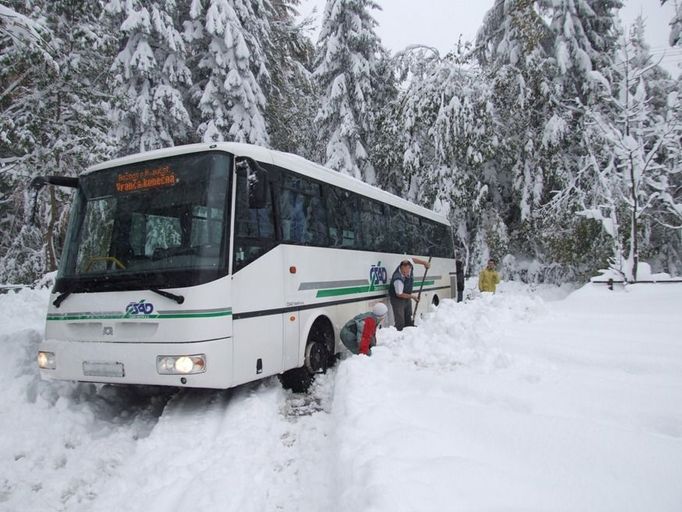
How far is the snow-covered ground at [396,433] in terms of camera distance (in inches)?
116

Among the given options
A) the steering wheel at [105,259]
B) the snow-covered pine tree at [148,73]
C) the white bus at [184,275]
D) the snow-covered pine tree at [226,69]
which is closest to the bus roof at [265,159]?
the white bus at [184,275]

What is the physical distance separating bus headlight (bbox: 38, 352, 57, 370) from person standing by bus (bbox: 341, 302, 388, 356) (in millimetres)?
3926

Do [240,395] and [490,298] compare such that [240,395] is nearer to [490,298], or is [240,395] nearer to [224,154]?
[224,154]

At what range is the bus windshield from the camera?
5102 millimetres

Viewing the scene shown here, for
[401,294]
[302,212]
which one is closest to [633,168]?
[401,294]

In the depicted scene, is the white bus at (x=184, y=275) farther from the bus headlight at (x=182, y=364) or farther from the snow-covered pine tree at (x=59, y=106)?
the snow-covered pine tree at (x=59, y=106)

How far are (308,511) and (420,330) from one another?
4257 mm

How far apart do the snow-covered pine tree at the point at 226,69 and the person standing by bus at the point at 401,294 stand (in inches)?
361

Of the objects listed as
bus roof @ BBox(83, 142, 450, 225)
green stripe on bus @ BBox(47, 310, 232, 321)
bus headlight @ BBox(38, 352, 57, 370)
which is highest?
bus roof @ BBox(83, 142, 450, 225)

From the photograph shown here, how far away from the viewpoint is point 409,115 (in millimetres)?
20297

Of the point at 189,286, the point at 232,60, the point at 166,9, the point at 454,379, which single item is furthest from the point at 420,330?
the point at 166,9

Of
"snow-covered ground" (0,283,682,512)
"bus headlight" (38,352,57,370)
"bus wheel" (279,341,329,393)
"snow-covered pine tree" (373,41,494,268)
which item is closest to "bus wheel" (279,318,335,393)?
"bus wheel" (279,341,329,393)

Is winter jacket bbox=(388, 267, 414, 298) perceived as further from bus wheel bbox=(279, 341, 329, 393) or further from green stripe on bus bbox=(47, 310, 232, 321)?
green stripe on bus bbox=(47, 310, 232, 321)

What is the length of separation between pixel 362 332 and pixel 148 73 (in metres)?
12.6
